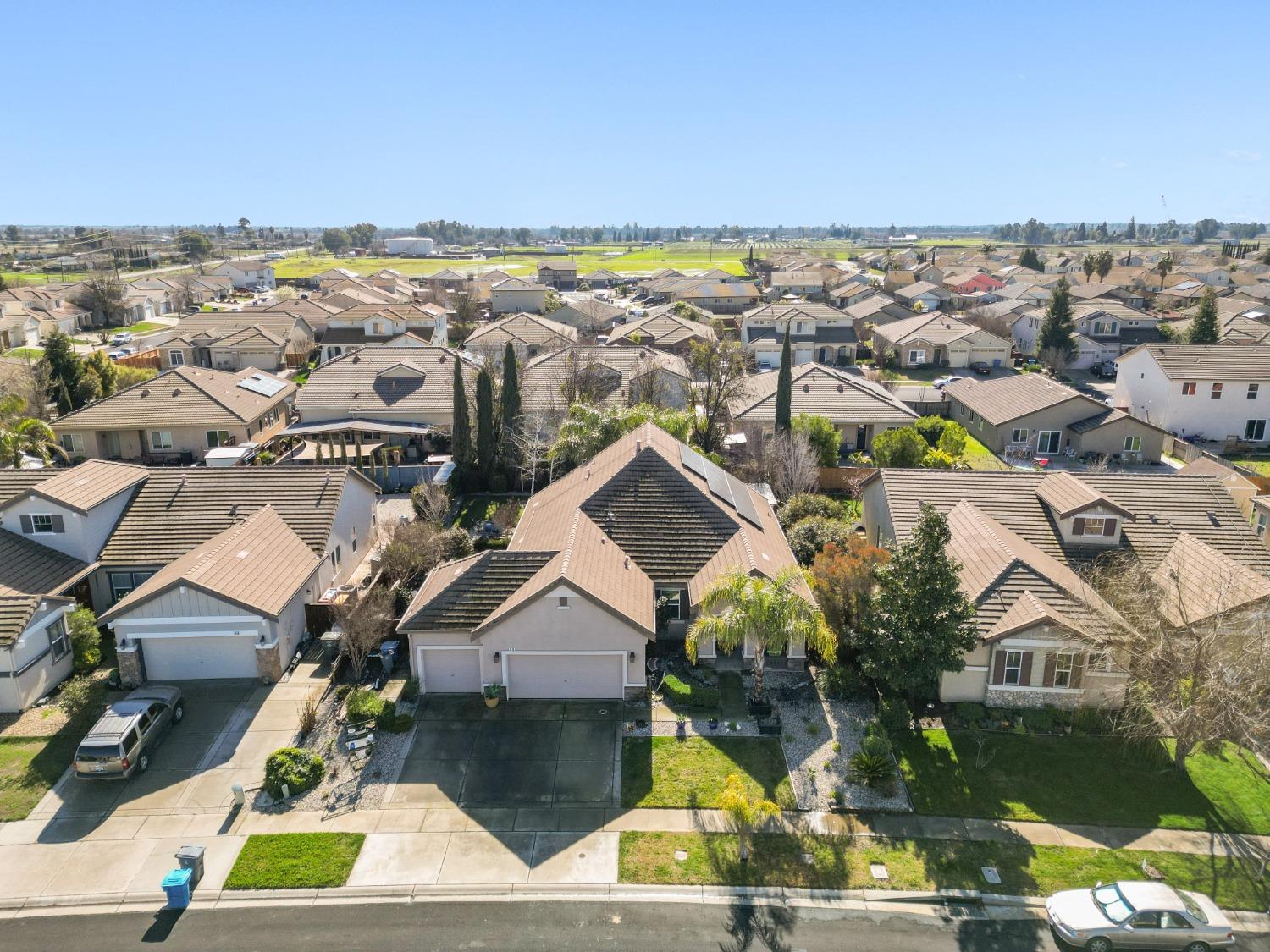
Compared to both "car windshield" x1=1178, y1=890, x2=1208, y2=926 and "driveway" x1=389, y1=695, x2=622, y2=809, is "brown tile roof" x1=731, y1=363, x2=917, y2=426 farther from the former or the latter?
"car windshield" x1=1178, y1=890, x2=1208, y2=926

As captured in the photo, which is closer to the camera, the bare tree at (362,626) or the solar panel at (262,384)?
the bare tree at (362,626)

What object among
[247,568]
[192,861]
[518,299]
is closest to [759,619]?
[192,861]

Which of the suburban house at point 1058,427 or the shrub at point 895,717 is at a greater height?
the suburban house at point 1058,427

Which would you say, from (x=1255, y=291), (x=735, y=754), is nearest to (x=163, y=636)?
(x=735, y=754)

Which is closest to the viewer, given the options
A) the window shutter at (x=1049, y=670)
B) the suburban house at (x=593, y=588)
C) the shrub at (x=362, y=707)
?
the shrub at (x=362, y=707)

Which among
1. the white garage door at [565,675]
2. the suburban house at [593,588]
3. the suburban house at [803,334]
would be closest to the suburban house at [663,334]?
the suburban house at [803,334]

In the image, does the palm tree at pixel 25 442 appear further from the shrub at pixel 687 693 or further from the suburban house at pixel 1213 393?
the suburban house at pixel 1213 393

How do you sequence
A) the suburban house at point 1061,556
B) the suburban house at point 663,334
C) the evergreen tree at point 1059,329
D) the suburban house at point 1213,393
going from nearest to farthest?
the suburban house at point 1061,556 → the suburban house at point 1213,393 → the suburban house at point 663,334 → the evergreen tree at point 1059,329

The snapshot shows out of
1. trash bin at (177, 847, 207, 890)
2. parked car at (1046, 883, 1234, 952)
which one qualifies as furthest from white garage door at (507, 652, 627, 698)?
parked car at (1046, 883, 1234, 952)
